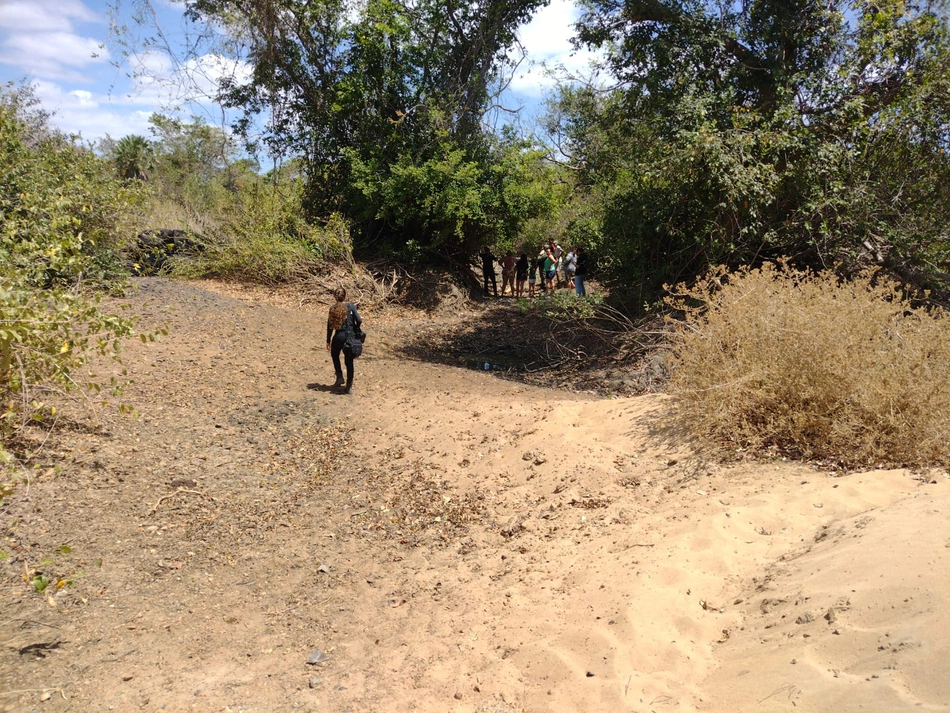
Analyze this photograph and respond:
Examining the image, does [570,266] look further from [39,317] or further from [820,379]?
[39,317]

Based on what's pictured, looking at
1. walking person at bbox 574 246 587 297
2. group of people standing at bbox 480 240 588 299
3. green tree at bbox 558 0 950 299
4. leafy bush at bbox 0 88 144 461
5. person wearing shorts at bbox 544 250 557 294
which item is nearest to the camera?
leafy bush at bbox 0 88 144 461

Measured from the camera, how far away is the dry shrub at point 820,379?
5113 millimetres

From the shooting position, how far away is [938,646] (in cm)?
288

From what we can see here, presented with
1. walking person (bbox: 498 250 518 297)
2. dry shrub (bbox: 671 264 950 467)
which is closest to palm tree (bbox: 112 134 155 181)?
walking person (bbox: 498 250 518 297)

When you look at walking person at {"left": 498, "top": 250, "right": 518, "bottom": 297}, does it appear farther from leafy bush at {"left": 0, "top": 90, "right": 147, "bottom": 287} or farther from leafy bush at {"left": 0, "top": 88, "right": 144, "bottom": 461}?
leafy bush at {"left": 0, "top": 88, "right": 144, "bottom": 461}

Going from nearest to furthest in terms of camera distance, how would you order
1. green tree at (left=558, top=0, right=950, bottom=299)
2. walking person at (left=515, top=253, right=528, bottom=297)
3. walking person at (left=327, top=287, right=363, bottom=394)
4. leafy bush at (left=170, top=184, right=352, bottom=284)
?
walking person at (left=327, top=287, right=363, bottom=394) < green tree at (left=558, top=0, right=950, bottom=299) < leafy bush at (left=170, top=184, right=352, bottom=284) < walking person at (left=515, top=253, right=528, bottom=297)

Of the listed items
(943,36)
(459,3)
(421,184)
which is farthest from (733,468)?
(459,3)

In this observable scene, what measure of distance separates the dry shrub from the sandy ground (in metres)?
0.32

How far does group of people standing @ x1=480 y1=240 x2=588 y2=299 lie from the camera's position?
54.6 ft

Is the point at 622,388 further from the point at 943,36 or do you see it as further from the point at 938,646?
the point at 938,646

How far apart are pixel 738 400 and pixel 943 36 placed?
341 inches

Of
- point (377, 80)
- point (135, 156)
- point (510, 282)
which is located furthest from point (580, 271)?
point (135, 156)

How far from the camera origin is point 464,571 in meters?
5.24

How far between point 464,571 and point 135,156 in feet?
87.3
